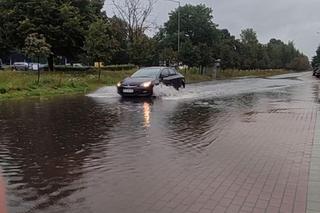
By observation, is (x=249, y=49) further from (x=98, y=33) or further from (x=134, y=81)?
(x=134, y=81)

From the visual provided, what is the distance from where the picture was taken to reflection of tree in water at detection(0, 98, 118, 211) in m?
5.87

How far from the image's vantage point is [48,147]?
8.59 metres

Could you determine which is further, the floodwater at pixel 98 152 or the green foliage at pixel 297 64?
the green foliage at pixel 297 64

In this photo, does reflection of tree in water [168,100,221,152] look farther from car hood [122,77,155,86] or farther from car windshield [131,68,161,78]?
car windshield [131,68,161,78]

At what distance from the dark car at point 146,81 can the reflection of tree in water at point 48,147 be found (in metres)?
5.00

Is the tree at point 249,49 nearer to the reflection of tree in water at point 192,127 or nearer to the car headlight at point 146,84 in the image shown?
the car headlight at point 146,84

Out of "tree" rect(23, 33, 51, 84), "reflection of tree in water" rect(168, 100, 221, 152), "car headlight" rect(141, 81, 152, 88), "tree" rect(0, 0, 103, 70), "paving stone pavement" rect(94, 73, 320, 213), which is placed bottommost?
"paving stone pavement" rect(94, 73, 320, 213)

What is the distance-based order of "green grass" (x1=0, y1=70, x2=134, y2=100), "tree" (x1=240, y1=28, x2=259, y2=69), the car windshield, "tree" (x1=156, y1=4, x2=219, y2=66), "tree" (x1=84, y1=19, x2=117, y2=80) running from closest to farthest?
"green grass" (x1=0, y1=70, x2=134, y2=100) → the car windshield → "tree" (x1=84, y1=19, x2=117, y2=80) → "tree" (x1=156, y1=4, x2=219, y2=66) → "tree" (x1=240, y1=28, x2=259, y2=69)

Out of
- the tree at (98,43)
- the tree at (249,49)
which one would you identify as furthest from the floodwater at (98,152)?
the tree at (249,49)

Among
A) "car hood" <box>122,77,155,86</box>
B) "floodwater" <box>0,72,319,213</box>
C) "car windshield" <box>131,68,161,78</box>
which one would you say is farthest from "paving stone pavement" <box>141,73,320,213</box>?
"car windshield" <box>131,68,161,78</box>

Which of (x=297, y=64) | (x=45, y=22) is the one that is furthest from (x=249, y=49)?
(x=45, y=22)

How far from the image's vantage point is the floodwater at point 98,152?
552 cm

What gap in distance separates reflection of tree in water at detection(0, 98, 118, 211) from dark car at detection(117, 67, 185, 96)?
5.00 meters

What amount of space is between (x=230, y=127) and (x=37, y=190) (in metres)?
6.40
